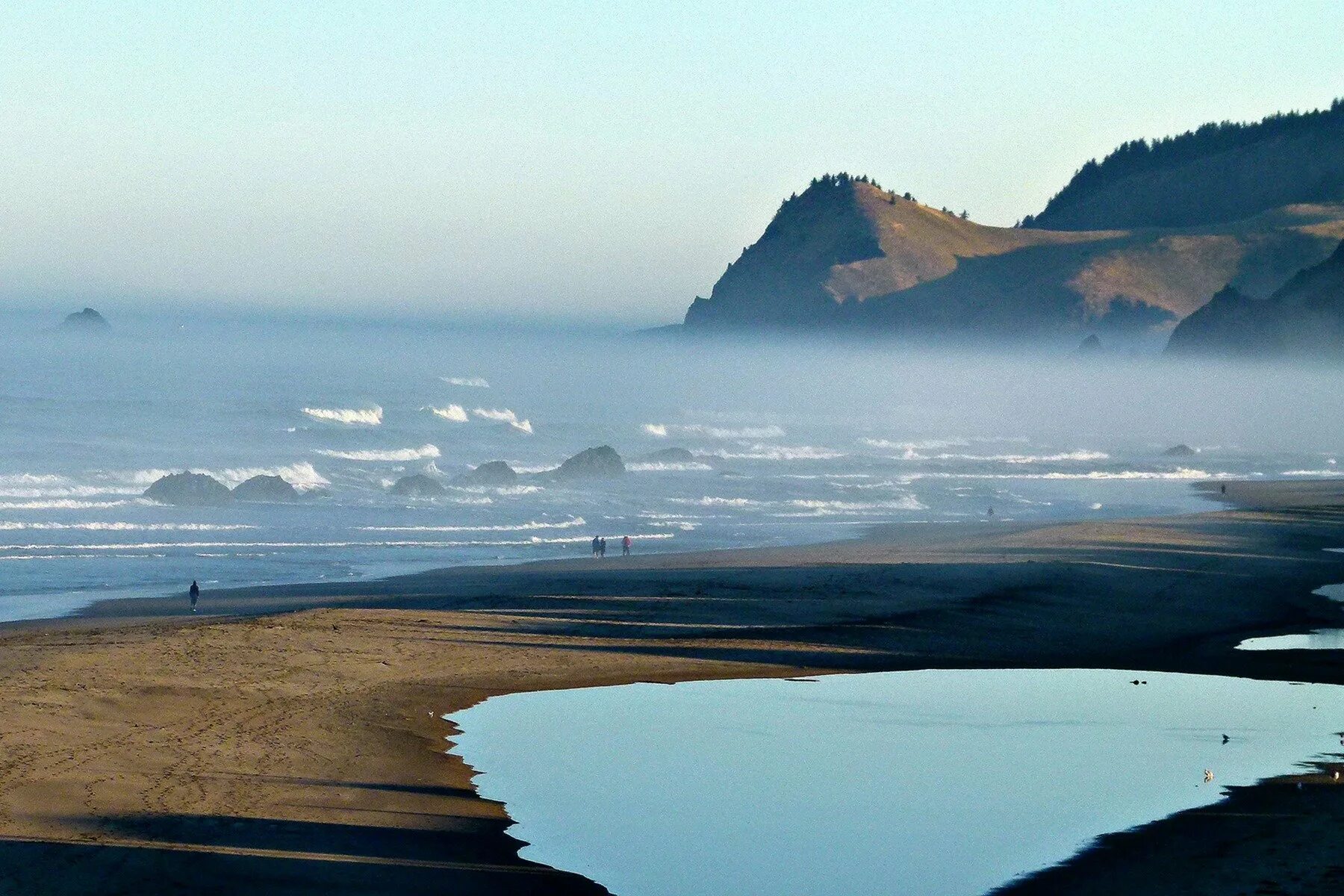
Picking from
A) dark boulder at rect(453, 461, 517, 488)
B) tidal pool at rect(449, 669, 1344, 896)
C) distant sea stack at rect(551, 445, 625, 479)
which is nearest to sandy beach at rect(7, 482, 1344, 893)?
tidal pool at rect(449, 669, 1344, 896)

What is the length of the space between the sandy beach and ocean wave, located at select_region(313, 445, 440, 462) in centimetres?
3475

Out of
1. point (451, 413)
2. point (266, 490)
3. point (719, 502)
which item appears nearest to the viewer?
point (266, 490)

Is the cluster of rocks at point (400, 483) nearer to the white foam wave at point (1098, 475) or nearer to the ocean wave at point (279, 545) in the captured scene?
the ocean wave at point (279, 545)

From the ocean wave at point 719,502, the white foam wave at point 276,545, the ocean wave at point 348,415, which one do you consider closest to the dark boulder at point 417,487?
the ocean wave at point 719,502

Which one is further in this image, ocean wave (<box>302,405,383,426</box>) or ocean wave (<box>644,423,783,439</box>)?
ocean wave (<box>644,423,783,439</box>)

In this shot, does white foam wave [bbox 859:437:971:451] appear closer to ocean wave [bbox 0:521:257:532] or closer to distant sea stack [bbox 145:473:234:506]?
distant sea stack [bbox 145:473:234:506]

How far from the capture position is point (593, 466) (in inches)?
2475

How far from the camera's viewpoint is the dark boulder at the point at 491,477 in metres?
59.5

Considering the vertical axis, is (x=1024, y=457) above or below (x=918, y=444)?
below

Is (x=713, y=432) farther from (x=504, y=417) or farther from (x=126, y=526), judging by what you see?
(x=126, y=526)

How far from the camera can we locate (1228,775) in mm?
16828

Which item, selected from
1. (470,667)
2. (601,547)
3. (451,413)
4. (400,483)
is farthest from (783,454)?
(470,667)

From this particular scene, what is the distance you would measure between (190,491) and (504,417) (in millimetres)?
59439

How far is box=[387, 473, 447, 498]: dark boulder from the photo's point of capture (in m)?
54.7
